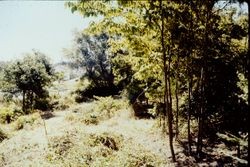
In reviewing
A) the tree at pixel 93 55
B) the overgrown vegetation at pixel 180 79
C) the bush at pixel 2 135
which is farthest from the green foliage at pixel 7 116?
the tree at pixel 93 55

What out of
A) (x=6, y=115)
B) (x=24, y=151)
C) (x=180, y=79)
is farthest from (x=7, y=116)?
(x=180, y=79)

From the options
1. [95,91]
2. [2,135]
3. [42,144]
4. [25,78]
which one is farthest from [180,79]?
[95,91]

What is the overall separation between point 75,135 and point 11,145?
143 inches

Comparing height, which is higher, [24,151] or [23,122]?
[24,151]

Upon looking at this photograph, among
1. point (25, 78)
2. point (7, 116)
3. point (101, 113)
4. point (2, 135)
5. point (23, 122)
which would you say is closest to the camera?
point (2, 135)

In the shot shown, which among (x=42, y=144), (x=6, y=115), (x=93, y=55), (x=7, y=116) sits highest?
(x=93, y=55)

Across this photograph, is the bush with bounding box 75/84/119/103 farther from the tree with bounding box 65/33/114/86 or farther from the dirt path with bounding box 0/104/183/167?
the dirt path with bounding box 0/104/183/167

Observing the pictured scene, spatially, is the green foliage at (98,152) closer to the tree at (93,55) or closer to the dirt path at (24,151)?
the dirt path at (24,151)

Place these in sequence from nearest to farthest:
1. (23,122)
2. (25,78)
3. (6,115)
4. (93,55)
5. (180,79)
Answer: (180,79)
(23,122)
(6,115)
(25,78)
(93,55)

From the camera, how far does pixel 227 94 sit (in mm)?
14336

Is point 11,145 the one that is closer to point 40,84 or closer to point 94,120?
point 94,120

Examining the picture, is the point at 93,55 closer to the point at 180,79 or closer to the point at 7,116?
the point at 7,116

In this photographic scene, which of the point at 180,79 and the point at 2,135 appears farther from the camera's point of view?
the point at 2,135

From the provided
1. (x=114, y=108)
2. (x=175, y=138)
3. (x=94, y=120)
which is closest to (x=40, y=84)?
(x=114, y=108)
